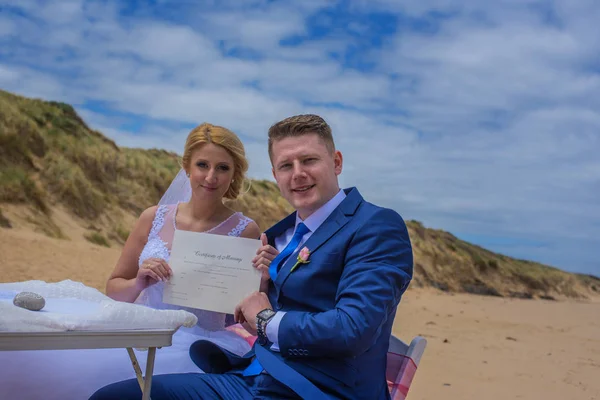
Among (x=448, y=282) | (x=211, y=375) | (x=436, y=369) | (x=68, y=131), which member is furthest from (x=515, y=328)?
(x=68, y=131)

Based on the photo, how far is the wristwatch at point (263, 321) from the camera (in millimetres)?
2457

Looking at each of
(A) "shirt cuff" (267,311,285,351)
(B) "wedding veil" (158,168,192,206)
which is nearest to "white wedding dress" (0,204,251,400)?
(A) "shirt cuff" (267,311,285,351)

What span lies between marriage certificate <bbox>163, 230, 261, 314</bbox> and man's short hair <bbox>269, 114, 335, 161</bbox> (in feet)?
1.83

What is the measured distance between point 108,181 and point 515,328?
1223 centimetres

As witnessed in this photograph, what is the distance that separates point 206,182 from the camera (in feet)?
12.9

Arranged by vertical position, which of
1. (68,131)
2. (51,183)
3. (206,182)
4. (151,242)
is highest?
(68,131)

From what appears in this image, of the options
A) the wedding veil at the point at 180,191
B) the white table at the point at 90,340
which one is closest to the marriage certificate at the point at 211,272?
the white table at the point at 90,340

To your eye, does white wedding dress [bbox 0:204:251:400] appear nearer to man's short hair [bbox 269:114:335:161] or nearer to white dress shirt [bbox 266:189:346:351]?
white dress shirt [bbox 266:189:346:351]

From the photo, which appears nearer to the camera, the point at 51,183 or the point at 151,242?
the point at 151,242

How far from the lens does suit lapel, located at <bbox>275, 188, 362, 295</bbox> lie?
99.4 inches

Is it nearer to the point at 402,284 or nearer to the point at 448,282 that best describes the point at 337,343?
the point at 402,284

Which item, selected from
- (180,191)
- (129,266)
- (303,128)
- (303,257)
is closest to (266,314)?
(303,257)

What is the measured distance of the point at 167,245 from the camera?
3.99 m

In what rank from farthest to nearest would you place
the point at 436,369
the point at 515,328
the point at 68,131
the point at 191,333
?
the point at 68,131, the point at 515,328, the point at 436,369, the point at 191,333
